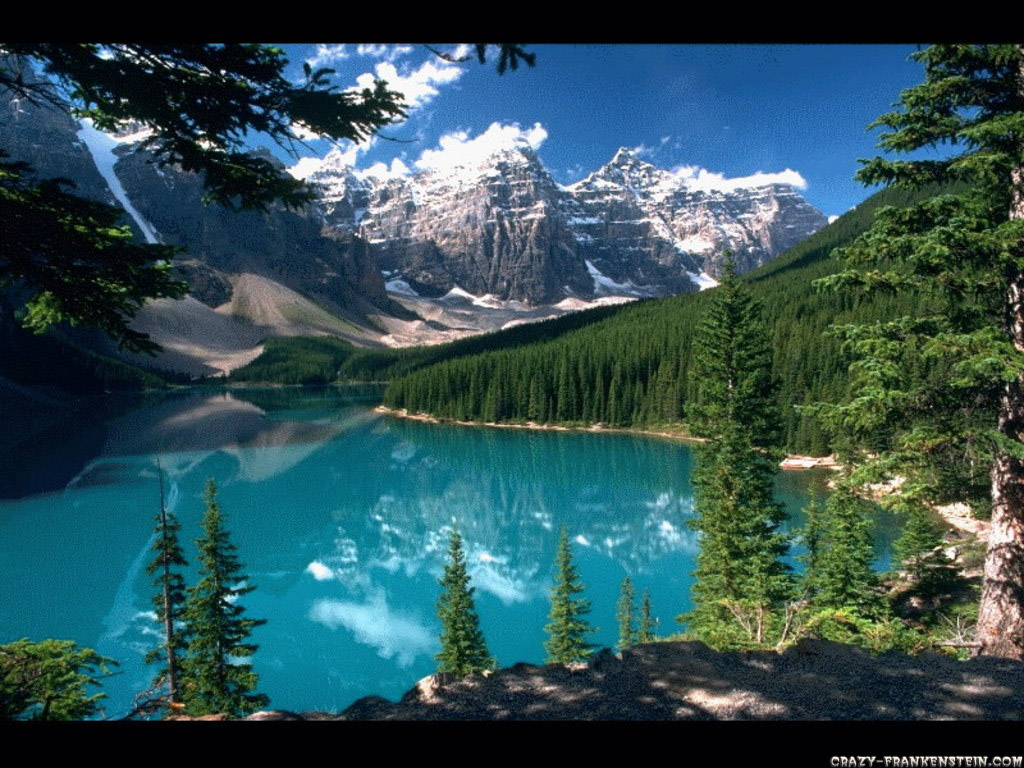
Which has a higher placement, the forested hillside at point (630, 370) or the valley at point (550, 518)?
the forested hillside at point (630, 370)

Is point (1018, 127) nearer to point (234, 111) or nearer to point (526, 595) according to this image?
point (234, 111)

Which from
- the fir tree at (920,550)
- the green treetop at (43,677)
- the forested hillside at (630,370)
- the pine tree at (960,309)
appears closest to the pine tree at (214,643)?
the green treetop at (43,677)

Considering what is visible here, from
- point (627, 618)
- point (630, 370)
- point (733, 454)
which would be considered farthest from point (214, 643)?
point (630, 370)

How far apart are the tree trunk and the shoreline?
42145 mm

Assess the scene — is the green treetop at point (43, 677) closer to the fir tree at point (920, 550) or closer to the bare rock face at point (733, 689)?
the bare rock face at point (733, 689)

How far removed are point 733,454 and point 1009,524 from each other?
826 centimetres

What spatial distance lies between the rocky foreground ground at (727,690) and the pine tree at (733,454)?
9.78 meters

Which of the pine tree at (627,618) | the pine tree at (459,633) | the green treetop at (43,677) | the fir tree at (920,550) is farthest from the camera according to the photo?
the pine tree at (627,618)

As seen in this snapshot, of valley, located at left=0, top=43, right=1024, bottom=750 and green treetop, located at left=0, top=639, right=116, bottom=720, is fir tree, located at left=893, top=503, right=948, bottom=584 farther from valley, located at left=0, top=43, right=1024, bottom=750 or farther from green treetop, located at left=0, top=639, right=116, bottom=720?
green treetop, located at left=0, top=639, right=116, bottom=720

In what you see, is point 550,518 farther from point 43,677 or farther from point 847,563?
point 43,677

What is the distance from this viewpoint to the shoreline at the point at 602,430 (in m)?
49.4

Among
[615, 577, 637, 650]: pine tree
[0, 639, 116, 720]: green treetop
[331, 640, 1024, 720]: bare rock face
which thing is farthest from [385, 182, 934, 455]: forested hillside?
[0, 639, 116, 720]: green treetop

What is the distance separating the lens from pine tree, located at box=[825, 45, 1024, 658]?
20.1 feet

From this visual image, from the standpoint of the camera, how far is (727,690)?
3814 mm
